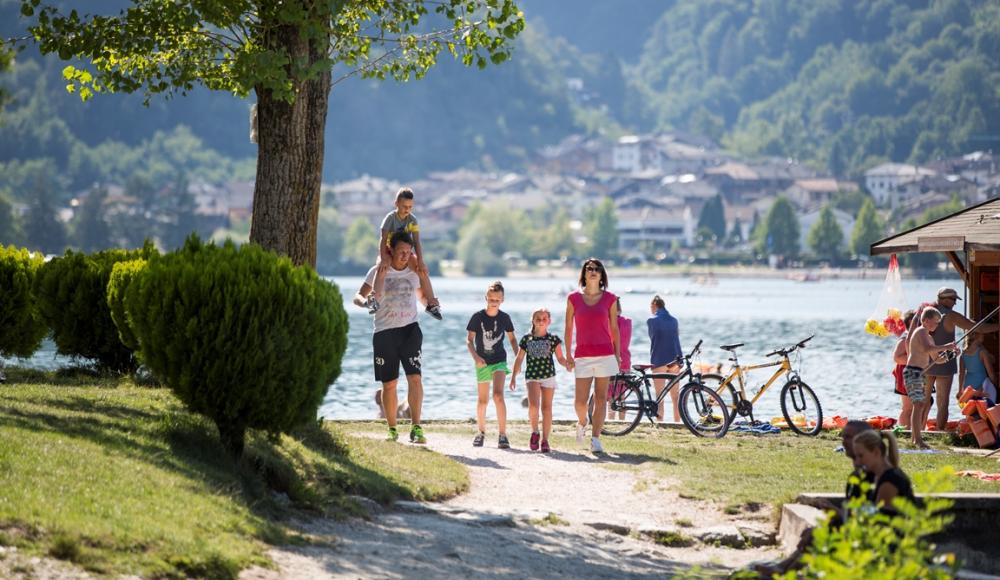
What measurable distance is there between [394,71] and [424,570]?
7.96m

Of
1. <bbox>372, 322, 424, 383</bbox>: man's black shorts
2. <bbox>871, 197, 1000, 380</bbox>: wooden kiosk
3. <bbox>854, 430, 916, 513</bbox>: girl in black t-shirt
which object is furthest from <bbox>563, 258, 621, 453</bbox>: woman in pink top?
<bbox>854, 430, 916, 513</bbox>: girl in black t-shirt

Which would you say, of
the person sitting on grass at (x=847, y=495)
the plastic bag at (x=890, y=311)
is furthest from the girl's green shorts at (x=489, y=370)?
the person sitting on grass at (x=847, y=495)

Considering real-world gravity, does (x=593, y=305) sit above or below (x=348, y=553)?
above

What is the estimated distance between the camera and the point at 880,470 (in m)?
7.32

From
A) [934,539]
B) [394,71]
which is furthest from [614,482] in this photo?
[394,71]

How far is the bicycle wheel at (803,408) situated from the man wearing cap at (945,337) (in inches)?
52.9

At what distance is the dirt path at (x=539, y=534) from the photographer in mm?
8477

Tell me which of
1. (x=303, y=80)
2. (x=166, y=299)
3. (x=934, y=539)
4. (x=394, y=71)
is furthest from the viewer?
(x=394, y=71)

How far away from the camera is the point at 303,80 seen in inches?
478

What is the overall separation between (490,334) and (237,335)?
5180 mm

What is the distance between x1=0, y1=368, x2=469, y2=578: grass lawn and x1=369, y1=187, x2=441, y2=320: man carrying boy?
4.40 feet

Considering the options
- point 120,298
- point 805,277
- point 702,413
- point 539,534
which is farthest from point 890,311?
point 805,277

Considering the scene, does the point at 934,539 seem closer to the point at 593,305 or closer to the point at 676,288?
the point at 593,305

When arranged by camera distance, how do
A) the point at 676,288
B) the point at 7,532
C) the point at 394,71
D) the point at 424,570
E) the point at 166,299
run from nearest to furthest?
1. the point at 7,532
2. the point at 424,570
3. the point at 166,299
4. the point at 394,71
5. the point at 676,288
